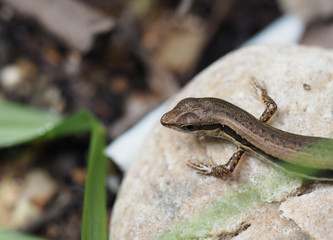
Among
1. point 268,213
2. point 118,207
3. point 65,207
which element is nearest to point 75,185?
point 65,207

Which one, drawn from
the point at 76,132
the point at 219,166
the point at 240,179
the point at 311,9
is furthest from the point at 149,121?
the point at 311,9

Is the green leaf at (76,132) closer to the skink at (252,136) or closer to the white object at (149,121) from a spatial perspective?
the white object at (149,121)

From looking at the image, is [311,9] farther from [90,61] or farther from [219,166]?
[219,166]

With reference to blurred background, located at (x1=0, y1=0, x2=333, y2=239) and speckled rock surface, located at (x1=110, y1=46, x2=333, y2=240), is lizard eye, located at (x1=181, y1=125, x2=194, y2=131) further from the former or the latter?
blurred background, located at (x1=0, y1=0, x2=333, y2=239)

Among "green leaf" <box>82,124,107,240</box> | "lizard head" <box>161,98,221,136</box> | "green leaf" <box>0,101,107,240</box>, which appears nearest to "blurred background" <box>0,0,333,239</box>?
"green leaf" <box>0,101,107,240</box>

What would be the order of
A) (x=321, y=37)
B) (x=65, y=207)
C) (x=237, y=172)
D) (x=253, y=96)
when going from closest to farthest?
1. (x=237, y=172)
2. (x=253, y=96)
3. (x=65, y=207)
4. (x=321, y=37)

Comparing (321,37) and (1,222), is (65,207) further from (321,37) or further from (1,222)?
(321,37)
